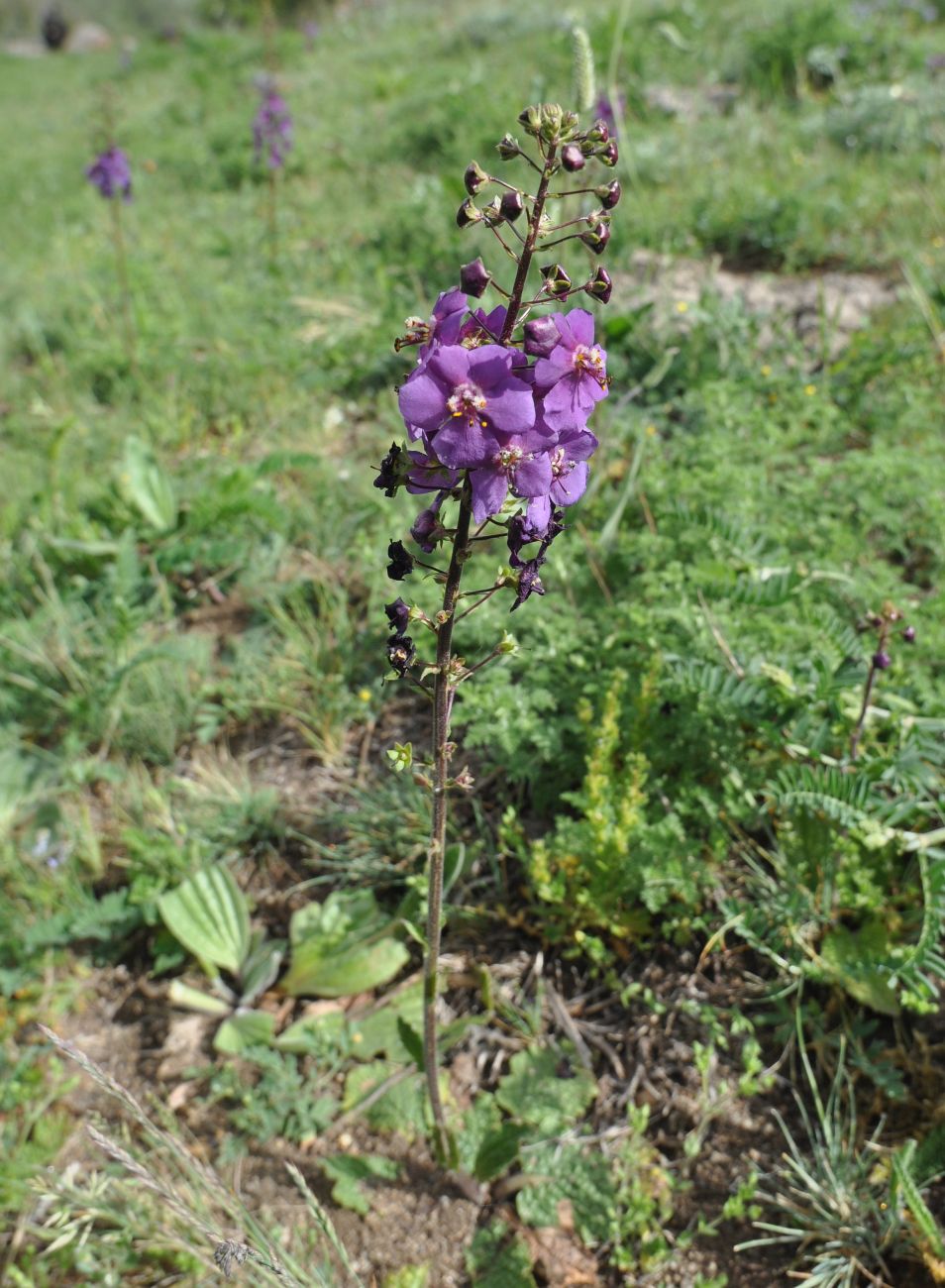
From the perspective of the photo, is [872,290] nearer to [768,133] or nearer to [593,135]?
[768,133]

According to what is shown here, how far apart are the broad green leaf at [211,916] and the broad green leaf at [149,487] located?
5.51ft

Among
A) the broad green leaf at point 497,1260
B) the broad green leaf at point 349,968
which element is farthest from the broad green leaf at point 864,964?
the broad green leaf at point 349,968

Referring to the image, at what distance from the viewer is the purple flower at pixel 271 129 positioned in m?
6.02

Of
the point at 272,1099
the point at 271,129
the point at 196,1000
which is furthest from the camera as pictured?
the point at 271,129

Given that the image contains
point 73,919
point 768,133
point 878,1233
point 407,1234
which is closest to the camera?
point 878,1233

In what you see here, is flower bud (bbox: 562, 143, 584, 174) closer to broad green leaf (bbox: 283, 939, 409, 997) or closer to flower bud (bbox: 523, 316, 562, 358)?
flower bud (bbox: 523, 316, 562, 358)

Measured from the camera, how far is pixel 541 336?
1.31 m

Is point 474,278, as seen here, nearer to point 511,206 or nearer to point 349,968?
point 511,206

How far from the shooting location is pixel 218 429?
4.62 metres

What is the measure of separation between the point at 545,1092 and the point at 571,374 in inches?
64.7

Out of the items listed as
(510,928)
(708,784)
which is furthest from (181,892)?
(708,784)

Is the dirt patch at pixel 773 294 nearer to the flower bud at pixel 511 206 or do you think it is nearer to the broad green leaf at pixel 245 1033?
the flower bud at pixel 511 206

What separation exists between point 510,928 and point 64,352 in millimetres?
4610

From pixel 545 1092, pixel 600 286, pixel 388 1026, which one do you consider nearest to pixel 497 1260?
pixel 545 1092
